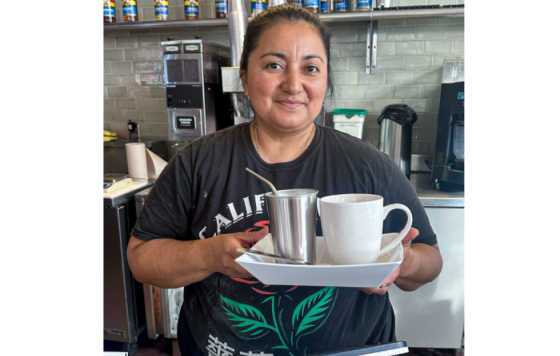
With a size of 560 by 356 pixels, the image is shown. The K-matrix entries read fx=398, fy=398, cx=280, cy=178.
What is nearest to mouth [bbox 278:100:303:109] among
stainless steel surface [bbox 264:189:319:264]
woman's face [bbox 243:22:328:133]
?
woman's face [bbox 243:22:328:133]

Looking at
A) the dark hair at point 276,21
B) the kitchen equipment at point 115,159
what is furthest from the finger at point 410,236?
the kitchen equipment at point 115,159

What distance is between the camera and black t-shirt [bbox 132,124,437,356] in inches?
38.5

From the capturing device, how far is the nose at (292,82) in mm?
936

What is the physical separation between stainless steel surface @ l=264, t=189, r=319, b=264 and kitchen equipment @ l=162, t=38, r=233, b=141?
1758 mm

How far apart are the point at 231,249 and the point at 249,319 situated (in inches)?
12.2

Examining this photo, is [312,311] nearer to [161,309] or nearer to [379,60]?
[161,309]

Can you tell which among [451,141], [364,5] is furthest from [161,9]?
[451,141]

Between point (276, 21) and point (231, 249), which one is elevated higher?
point (276, 21)

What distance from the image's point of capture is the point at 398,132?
2152mm

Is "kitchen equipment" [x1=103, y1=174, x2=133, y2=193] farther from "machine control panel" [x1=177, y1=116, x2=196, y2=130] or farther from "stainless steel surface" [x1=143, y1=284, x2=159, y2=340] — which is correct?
"stainless steel surface" [x1=143, y1=284, x2=159, y2=340]
